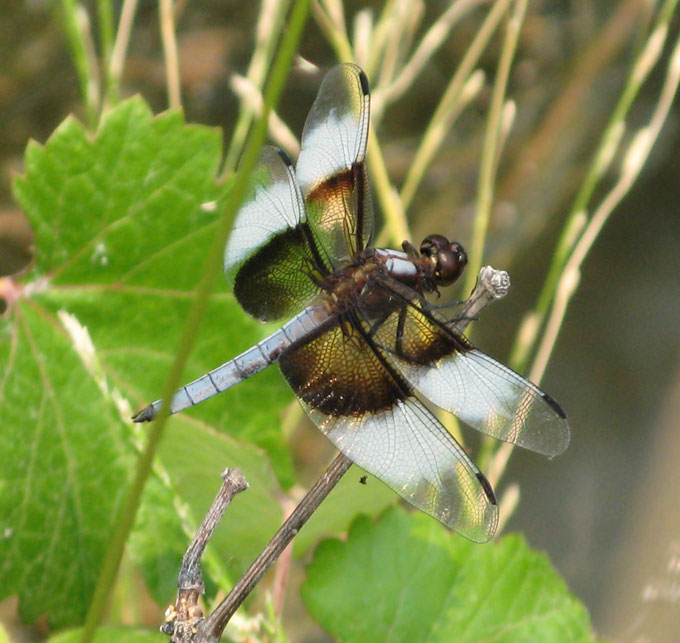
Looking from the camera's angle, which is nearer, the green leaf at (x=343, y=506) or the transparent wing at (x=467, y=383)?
the transparent wing at (x=467, y=383)

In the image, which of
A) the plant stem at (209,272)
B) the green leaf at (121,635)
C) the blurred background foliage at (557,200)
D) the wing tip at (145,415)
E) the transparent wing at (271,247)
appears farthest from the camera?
the blurred background foliage at (557,200)

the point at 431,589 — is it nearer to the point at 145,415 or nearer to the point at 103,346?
the point at 145,415

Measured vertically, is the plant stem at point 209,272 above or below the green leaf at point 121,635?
above

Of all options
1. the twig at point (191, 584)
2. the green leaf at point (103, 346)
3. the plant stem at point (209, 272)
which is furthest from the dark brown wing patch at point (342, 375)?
the plant stem at point (209, 272)

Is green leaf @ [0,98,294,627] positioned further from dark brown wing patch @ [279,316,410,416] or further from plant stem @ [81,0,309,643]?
plant stem @ [81,0,309,643]

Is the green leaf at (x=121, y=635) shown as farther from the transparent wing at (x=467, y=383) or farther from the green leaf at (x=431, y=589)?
the transparent wing at (x=467, y=383)

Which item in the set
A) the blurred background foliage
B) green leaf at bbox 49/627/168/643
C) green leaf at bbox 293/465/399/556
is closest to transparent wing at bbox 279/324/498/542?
green leaf at bbox 293/465/399/556
